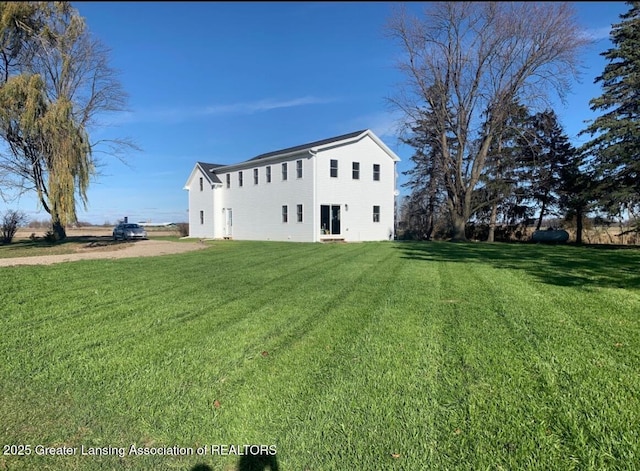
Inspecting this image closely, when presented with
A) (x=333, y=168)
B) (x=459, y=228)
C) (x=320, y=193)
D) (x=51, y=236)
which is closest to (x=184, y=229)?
(x=51, y=236)

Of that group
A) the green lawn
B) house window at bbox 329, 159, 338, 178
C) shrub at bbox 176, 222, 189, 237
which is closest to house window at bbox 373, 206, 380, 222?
house window at bbox 329, 159, 338, 178

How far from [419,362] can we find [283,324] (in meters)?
1.78

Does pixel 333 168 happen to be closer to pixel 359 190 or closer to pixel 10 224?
pixel 359 190

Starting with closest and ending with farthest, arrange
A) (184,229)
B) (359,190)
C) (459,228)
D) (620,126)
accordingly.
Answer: (620,126) < (359,190) < (459,228) < (184,229)

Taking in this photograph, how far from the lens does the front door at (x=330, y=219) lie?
21.6 m

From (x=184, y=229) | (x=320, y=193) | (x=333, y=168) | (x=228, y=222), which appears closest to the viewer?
(x=320, y=193)

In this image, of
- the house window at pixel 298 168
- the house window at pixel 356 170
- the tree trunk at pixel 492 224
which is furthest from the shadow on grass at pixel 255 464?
the tree trunk at pixel 492 224

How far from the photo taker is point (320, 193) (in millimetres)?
20984

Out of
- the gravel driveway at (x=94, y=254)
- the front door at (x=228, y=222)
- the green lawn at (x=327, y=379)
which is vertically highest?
the front door at (x=228, y=222)

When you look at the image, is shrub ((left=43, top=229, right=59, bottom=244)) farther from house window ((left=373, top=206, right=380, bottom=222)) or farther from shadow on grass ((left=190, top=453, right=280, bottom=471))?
shadow on grass ((left=190, top=453, right=280, bottom=471))

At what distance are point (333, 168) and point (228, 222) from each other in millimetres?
10353

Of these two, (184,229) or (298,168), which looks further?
(184,229)

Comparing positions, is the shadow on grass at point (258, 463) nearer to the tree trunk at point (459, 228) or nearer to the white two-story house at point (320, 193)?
the white two-story house at point (320, 193)

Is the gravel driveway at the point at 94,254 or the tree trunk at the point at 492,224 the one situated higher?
the tree trunk at the point at 492,224
